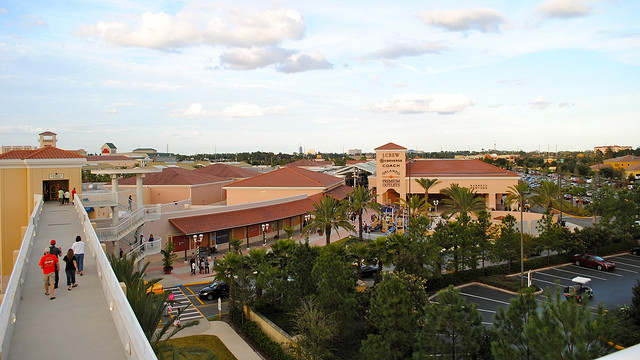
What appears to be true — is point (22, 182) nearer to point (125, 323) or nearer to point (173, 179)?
point (125, 323)

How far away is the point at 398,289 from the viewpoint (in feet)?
55.6

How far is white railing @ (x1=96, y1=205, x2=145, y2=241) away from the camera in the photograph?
88.1 feet

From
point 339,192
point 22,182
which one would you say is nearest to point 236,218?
point 22,182

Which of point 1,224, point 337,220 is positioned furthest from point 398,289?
point 1,224

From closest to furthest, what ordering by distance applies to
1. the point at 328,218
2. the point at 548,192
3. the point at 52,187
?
the point at 52,187 → the point at 328,218 → the point at 548,192

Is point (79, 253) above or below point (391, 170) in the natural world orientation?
below

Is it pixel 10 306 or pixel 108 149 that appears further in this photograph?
pixel 108 149

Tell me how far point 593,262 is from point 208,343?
97.0ft

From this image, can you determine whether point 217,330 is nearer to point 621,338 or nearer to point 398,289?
point 398,289

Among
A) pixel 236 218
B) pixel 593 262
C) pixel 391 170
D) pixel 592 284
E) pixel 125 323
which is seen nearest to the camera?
pixel 125 323

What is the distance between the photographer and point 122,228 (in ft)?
93.6

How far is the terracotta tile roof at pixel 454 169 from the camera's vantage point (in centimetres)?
6319

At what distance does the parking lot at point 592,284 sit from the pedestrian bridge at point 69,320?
63.5 ft

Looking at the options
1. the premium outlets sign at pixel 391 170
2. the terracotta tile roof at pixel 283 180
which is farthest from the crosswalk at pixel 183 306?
the premium outlets sign at pixel 391 170
